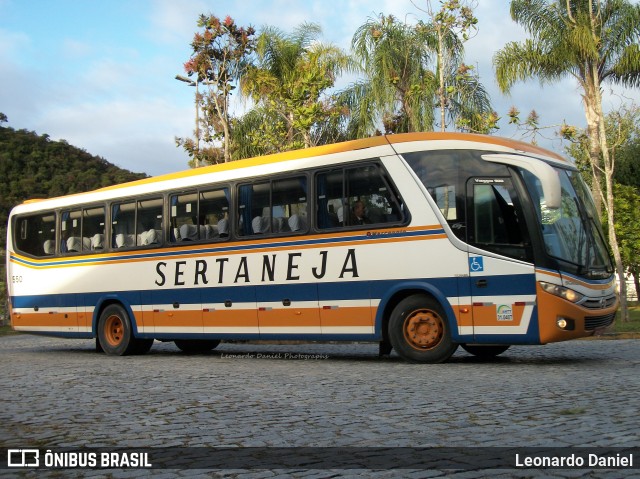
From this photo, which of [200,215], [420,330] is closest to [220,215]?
[200,215]

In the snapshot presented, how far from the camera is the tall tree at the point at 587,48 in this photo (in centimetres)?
2450

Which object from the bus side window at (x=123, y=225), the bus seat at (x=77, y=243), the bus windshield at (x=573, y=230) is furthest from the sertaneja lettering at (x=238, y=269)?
the bus windshield at (x=573, y=230)

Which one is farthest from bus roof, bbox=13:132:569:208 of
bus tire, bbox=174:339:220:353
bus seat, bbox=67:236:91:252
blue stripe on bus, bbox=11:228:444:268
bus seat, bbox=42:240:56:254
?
bus seat, bbox=42:240:56:254

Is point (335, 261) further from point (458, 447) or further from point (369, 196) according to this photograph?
point (458, 447)

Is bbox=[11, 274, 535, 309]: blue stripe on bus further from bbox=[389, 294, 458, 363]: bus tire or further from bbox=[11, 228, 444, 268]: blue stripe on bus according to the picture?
bbox=[11, 228, 444, 268]: blue stripe on bus

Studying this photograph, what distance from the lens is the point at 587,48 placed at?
79.4ft

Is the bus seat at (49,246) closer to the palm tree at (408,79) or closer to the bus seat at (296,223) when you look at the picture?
the bus seat at (296,223)

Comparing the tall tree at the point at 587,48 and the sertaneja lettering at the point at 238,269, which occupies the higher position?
the tall tree at the point at 587,48

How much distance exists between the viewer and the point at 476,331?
1295cm

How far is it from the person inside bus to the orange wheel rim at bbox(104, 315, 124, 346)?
6.82 metres

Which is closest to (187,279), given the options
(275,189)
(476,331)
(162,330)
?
(162,330)

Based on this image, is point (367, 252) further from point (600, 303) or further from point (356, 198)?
point (600, 303)

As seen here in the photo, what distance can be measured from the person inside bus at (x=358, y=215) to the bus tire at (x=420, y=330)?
1423mm

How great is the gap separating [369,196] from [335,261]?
122cm
